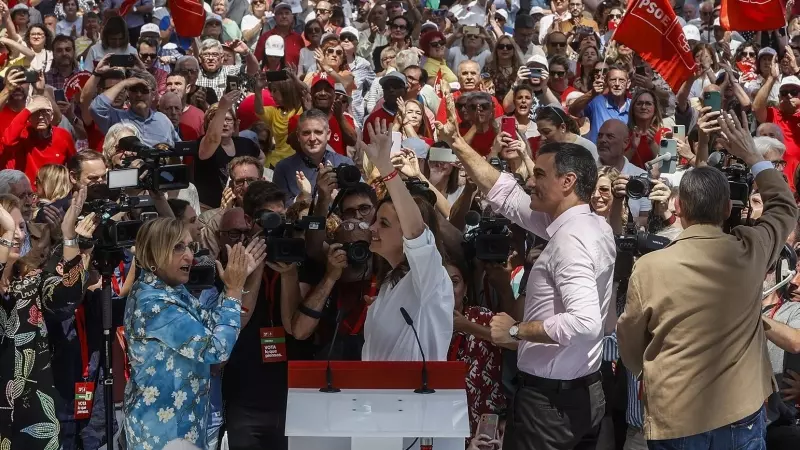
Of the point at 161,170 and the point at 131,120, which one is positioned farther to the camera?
the point at 131,120

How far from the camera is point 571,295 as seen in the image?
16.6 ft

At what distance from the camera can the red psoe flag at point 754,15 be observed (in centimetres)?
1098

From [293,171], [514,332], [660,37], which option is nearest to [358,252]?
[514,332]

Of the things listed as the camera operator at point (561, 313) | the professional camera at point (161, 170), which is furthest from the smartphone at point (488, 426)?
the professional camera at point (161, 170)

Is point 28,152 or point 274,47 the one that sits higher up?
point 274,47

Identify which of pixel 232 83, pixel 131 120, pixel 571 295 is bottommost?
pixel 131 120

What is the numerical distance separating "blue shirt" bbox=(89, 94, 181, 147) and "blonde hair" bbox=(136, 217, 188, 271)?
4315mm

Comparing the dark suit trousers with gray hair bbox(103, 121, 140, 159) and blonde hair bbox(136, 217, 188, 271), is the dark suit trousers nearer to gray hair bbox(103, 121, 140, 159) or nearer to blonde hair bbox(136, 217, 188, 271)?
blonde hair bbox(136, 217, 188, 271)

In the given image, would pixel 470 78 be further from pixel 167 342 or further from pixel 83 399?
pixel 167 342

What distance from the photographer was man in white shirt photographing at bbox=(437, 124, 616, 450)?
5113 millimetres

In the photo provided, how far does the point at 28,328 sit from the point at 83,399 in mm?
505

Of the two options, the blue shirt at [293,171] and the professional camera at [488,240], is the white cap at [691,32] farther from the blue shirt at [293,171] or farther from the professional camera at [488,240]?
the professional camera at [488,240]

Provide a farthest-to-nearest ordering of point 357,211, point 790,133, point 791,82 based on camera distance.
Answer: point 791,82 < point 790,133 < point 357,211

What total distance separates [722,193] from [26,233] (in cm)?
366
